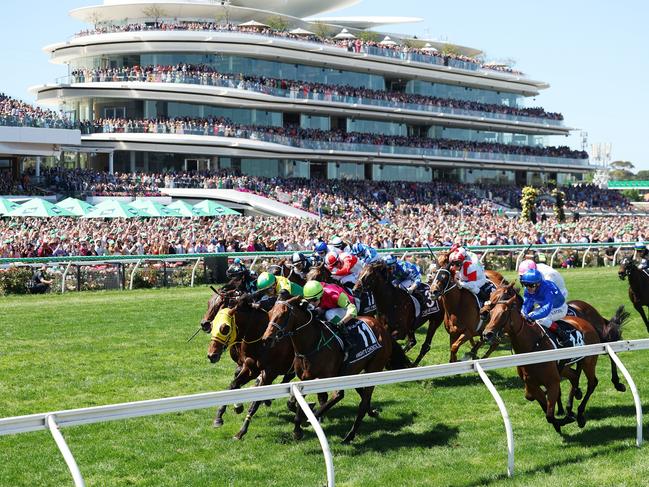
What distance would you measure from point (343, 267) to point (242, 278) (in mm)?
1959

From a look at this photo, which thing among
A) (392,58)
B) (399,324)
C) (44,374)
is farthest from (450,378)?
(392,58)

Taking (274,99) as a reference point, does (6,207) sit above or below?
below

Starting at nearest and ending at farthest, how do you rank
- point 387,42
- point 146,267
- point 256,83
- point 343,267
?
point 343,267 < point 146,267 < point 256,83 < point 387,42

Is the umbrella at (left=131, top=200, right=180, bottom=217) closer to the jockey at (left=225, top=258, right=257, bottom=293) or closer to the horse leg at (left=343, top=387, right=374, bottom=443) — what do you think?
the jockey at (left=225, top=258, right=257, bottom=293)

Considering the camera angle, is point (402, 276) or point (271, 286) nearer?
point (271, 286)

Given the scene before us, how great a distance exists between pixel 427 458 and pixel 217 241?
14.5m

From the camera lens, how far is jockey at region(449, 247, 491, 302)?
32.3 feet

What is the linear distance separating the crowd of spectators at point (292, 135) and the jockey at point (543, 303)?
3529 centimetres

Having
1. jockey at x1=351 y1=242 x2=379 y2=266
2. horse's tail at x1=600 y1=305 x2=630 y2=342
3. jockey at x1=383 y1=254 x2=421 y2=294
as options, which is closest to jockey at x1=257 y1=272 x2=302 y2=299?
jockey at x1=383 y1=254 x2=421 y2=294

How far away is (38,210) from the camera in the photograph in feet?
74.3

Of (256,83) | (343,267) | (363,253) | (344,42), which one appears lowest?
(343,267)

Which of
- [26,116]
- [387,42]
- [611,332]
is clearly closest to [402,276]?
[611,332]

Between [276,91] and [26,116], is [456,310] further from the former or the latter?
[276,91]

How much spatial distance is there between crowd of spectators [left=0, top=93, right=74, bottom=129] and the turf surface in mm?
25616
